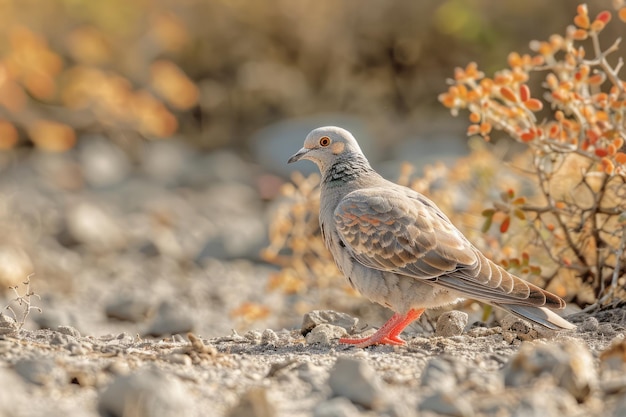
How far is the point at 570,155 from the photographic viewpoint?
6.18 m

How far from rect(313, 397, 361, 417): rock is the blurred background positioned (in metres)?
6.71

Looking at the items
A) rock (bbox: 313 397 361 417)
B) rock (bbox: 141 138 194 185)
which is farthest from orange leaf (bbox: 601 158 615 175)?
rock (bbox: 141 138 194 185)

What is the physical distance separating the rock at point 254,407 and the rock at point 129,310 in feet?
14.3

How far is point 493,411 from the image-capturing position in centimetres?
335

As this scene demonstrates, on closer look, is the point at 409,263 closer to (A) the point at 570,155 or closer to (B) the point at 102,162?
(A) the point at 570,155

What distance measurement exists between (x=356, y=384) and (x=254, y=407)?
47cm

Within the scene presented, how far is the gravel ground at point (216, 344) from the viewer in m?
3.44

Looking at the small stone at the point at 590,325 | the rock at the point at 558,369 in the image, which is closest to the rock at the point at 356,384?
the rock at the point at 558,369

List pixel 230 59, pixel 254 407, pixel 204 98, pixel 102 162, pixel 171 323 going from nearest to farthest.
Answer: pixel 254 407 < pixel 171 323 < pixel 102 162 < pixel 204 98 < pixel 230 59

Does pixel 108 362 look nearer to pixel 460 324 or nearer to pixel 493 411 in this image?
pixel 493 411

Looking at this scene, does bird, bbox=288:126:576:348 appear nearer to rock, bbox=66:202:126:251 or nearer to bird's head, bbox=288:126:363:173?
bird's head, bbox=288:126:363:173

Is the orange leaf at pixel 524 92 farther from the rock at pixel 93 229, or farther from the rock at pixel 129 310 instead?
the rock at pixel 93 229

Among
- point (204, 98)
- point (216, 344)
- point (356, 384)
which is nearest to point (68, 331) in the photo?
point (216, 344)

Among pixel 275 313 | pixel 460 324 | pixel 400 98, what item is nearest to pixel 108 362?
pixel 460 324
